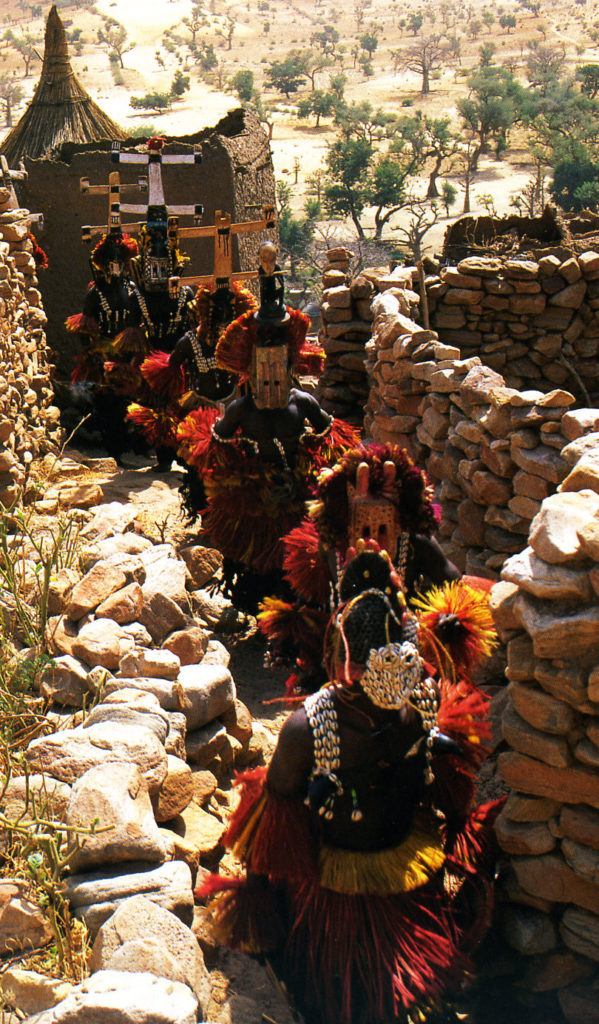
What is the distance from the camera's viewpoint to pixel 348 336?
→ 7.26m

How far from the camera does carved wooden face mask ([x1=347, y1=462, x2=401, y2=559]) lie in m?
3.04

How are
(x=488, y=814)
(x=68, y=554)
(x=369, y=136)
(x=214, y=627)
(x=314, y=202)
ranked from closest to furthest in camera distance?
(x=488, y=814) → (x=68, y=554) → (x=214, y=627) → (x=314, y=202) → (x=369, y=136)

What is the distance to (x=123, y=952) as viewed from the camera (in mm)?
2568

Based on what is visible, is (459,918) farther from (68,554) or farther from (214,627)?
(214,627)

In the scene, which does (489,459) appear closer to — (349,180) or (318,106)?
(349,180)

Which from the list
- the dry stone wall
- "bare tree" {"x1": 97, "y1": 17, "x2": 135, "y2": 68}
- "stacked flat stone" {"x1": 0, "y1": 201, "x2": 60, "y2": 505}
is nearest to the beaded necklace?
"stacked flat stone" {"x1": 0, "y1": 201, "x2": 60, "y2": 505}

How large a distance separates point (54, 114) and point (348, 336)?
8.46 metres

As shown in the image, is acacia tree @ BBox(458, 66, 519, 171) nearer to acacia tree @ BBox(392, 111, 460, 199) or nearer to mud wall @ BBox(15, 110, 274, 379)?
acacia tree @ BBox(392, 111, 460, 199)

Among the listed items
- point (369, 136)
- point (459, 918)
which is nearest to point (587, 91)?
point (369, 136)

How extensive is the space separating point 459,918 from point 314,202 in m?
30.0

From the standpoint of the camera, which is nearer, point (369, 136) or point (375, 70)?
point (369, 136)

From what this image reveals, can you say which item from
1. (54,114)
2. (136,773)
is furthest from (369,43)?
(136,773)

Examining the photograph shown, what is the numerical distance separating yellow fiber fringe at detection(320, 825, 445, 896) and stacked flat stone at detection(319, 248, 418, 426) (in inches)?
180

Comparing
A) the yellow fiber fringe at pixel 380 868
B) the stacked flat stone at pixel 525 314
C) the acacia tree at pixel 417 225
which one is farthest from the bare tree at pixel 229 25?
the yellow fiber fringe at pixel 380 868
